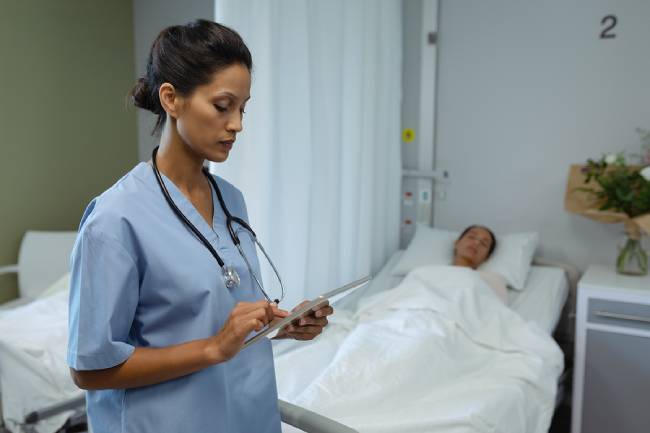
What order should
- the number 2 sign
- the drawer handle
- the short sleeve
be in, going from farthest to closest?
the number 2 sign, the drawer handle, the short sleeve

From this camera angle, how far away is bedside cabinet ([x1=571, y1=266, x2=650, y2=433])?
2107 mm

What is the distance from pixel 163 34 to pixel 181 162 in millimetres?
215

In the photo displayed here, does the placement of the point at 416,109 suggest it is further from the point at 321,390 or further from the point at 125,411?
the point at 125,411

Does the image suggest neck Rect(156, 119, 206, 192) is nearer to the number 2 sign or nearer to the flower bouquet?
the flower bouquet

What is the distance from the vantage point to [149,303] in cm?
84

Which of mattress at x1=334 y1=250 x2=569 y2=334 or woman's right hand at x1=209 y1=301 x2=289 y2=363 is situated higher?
woman's right hand at x1=209 y1=301 x2=289 y2=363

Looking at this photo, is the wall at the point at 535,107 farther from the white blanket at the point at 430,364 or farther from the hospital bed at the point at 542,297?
the white blanket at the point at 430,364

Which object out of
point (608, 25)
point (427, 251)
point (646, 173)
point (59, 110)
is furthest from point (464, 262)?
point (59, 110)

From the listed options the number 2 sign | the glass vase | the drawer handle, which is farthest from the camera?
the number 2 sign

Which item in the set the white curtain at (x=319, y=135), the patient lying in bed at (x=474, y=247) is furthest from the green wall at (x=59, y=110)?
the patient lying in bed at (x=474, y=247)

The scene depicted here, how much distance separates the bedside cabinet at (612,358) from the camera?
6.91ft

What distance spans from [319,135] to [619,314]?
53.4 inches

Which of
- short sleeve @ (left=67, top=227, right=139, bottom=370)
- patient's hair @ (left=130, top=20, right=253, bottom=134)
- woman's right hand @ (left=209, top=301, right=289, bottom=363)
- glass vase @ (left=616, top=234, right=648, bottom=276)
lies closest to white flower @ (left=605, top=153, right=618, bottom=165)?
glass vase @ (left=616, top=234, right=648, bottom=276)

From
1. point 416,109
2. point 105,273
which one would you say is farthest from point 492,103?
point 105,273
